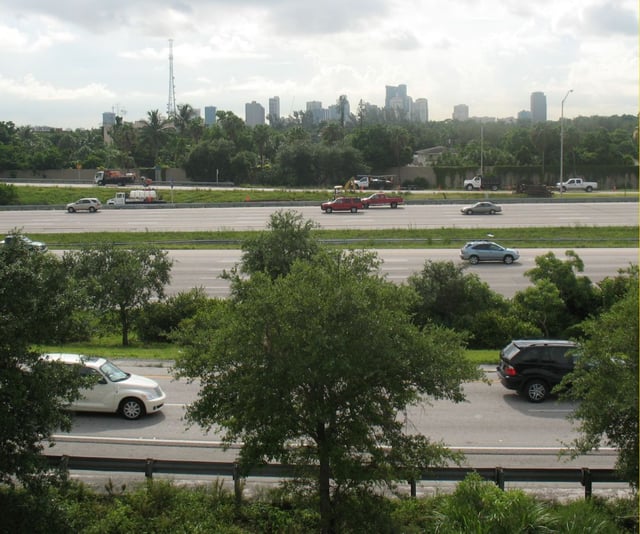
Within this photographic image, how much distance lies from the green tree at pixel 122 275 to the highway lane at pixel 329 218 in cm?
2141

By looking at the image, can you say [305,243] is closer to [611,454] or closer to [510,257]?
[611,454]

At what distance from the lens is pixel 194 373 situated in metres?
9.66

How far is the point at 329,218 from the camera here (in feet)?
170

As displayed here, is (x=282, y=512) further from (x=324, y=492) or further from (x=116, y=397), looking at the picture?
(x=116, y=397)

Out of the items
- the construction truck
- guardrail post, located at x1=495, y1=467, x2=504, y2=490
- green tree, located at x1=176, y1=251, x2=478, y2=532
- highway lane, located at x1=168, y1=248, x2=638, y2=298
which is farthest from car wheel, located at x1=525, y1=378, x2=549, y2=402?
the construction truck

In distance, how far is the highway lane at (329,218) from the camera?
1897 inches

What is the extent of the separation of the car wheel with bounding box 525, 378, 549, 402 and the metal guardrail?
4996mm

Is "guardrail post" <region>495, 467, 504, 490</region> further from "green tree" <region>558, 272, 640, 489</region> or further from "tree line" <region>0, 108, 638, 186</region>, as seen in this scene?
"tree line" <region>0, 108, 638, 186</region>

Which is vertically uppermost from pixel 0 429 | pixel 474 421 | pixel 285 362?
pixel 285 362

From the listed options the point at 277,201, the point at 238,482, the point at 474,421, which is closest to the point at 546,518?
the point at 238,482

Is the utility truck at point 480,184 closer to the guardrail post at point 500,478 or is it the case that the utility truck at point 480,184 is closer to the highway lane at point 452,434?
the highway lane at point 452,434

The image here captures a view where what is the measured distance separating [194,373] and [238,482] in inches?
89.5

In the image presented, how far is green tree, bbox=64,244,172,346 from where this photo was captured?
23.7m

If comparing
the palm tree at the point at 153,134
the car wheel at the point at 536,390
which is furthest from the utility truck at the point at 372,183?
the car wheel at the point at 536,390
